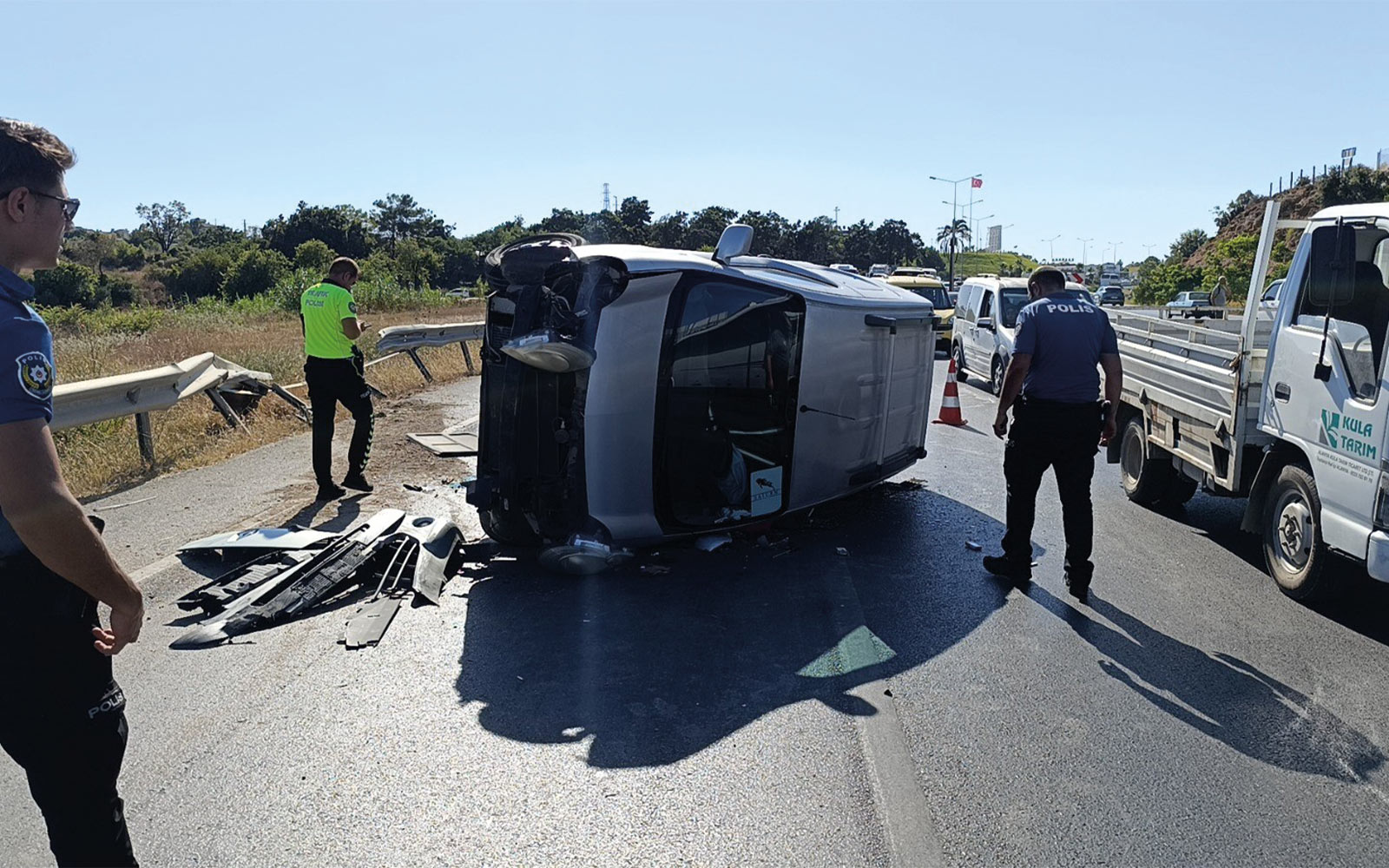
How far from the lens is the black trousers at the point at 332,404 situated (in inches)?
313

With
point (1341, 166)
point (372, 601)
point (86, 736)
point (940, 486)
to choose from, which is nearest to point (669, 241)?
point (1341, 166)

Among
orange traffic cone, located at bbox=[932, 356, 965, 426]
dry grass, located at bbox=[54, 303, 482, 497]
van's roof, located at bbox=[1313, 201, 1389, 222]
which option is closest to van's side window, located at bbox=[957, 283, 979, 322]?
orange traffic cone, located at bbox=[932, 356, 965, 426]

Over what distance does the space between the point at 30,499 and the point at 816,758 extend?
2841mm

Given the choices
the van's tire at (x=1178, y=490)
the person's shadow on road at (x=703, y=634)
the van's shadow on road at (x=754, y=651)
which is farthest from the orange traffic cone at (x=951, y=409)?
the van's shadow on road at (x=754, y=651)

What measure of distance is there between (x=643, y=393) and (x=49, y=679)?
389cm

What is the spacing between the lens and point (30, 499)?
2.10m

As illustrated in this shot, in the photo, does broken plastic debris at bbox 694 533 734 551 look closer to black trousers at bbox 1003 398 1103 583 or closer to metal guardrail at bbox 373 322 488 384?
black trousers at bbox 1003 398 1103 583

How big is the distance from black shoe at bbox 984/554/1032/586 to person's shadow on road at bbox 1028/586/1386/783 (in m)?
0.64

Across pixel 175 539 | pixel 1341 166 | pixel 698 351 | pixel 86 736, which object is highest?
pixel 1341 166

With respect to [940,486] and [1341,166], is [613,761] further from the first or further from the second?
[1341,166]

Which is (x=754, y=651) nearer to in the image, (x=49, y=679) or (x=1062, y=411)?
(x=1062, y=411)

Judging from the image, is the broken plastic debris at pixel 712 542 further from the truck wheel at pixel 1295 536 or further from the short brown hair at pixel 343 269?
the short brown hair at pixel 343 269

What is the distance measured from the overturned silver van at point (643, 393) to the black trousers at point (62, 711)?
340 cm

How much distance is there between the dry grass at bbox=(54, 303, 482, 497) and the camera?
28.9 ft
